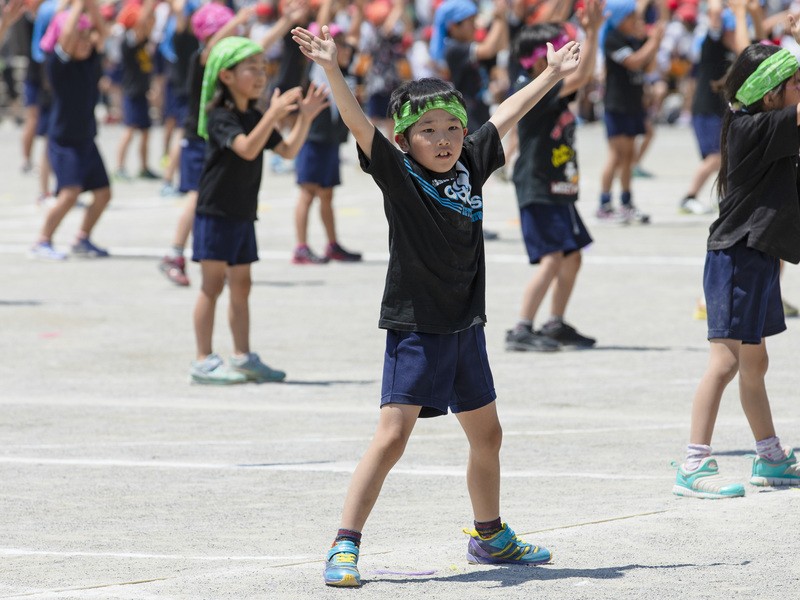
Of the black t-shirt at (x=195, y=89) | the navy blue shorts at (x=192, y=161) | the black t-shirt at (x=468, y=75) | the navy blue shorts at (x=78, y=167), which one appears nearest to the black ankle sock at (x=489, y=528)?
the black t-shirt at (x=195, y=89)

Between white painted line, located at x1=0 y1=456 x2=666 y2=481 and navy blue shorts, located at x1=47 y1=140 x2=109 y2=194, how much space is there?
280 inches

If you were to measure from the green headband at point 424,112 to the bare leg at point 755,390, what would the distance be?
1.80 m

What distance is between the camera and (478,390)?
5.13 metres

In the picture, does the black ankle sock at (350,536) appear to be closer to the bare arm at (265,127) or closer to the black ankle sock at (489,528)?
the black ankle sock at (489,528)

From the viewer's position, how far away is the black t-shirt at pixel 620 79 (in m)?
15.9

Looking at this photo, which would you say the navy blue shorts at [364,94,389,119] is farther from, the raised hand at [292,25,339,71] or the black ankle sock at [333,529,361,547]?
the black ankle sock at [333,529,361,547]

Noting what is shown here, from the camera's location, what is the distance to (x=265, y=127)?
27.5ft

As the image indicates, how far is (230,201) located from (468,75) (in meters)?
6.28

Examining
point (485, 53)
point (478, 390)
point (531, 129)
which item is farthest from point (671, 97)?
point (478, 390)

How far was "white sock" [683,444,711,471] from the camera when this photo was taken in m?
6.10

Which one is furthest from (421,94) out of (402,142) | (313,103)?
(313,103)

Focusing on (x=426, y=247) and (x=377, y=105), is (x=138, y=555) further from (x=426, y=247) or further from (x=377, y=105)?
(x=377, y=105)

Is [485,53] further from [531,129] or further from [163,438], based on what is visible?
[163,438]

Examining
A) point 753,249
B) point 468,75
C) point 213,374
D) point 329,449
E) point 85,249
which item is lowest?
point 85,249
